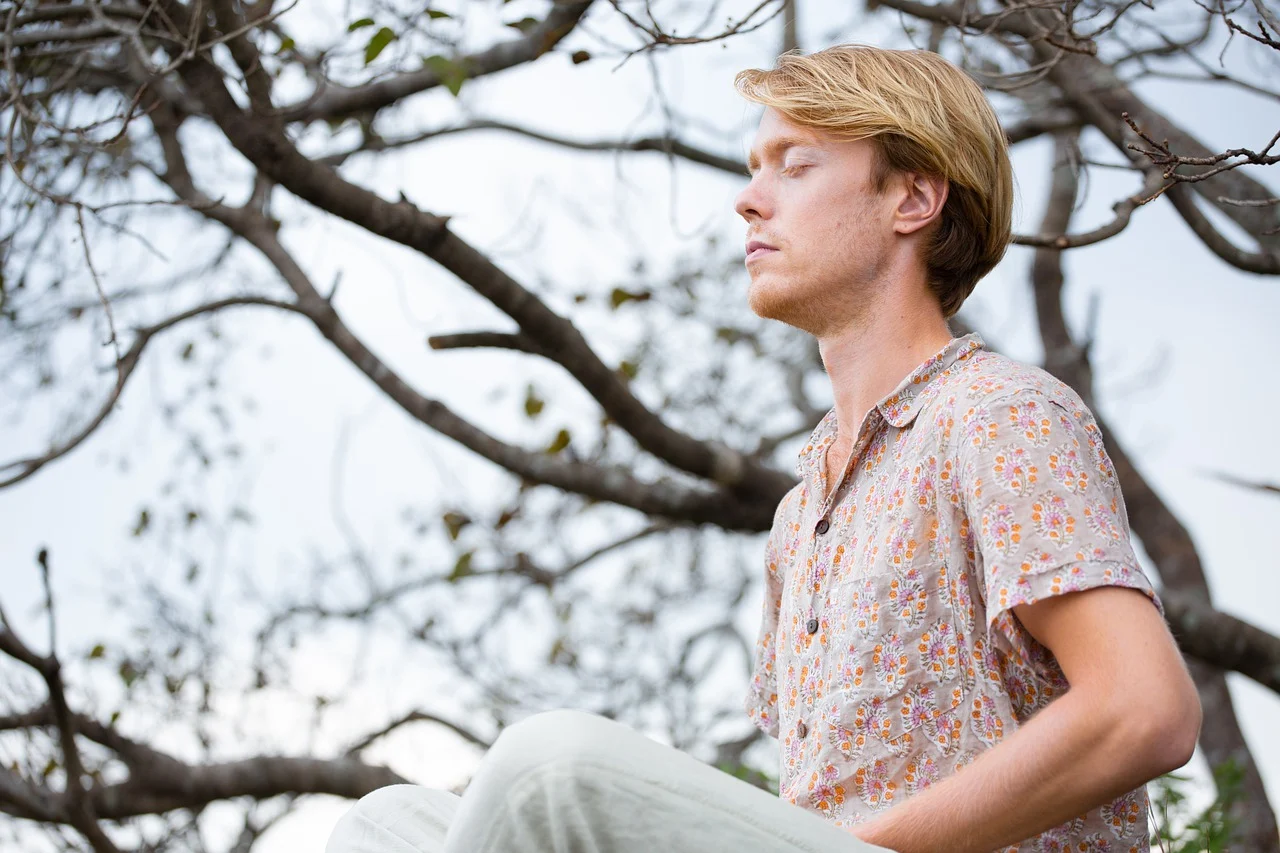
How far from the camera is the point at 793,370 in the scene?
7066 mm

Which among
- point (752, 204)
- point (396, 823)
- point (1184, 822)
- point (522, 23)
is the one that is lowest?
point (1184, 822)

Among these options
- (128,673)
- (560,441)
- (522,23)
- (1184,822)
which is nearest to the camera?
(1184,822)

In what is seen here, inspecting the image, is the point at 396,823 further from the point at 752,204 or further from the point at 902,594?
the point at 752,204

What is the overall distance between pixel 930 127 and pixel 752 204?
27cm

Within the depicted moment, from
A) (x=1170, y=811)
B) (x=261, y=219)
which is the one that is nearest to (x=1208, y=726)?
(x=1170, y=811)

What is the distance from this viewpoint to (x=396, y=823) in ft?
5.12

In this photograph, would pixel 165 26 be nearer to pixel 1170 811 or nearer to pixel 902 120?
pixel 902 120

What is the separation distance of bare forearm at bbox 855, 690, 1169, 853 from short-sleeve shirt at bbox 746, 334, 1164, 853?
4.9 inches

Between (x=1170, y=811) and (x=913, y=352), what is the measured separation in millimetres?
1579

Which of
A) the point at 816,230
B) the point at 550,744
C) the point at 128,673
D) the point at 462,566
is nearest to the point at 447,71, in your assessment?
the point at 816,230

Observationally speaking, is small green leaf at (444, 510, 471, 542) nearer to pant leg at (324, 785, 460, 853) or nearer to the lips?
the lips

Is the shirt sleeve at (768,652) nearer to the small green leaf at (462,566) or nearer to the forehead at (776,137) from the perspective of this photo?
the forehead at (776,137)

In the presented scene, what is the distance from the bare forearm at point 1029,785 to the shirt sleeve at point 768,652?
799 millimetres

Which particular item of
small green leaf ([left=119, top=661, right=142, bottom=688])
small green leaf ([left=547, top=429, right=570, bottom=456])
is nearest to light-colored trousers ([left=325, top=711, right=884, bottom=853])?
small green leaf ([left=547, top=429, right=570, bottom=456])
